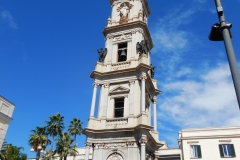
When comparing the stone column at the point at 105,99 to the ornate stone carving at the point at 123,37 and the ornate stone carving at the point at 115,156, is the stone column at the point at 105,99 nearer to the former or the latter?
the ornate stone carving at the point at 115,156

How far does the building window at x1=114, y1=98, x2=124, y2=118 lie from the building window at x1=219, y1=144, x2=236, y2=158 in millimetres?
18768

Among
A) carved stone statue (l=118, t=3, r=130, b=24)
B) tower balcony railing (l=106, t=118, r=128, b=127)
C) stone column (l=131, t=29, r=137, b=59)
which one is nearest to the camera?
tower balcony railing (l=106, t=118, r=128, b=127)

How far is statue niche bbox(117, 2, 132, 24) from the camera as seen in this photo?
26377 millimetres

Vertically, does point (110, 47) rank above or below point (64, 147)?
above

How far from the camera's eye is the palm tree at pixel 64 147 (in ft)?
111

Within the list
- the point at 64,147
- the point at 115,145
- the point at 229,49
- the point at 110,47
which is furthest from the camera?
the point at 64,147

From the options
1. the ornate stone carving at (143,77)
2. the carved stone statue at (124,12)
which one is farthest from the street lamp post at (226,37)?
the carved stone statue at (124,12)

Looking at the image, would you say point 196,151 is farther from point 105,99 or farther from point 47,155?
point 47,155

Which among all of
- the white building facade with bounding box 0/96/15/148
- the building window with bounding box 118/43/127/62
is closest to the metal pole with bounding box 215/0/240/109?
the building window with bounding box 118/43/127/62

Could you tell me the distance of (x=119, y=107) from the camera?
2114cm

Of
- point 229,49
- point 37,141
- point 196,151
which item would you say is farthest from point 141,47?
point 37,141

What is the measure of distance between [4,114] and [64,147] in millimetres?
10275

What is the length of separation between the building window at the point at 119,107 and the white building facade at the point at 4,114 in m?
14.1

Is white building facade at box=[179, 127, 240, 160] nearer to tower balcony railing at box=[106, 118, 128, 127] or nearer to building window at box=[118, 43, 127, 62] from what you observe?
building window at box=[118, 43, 127, 62]
